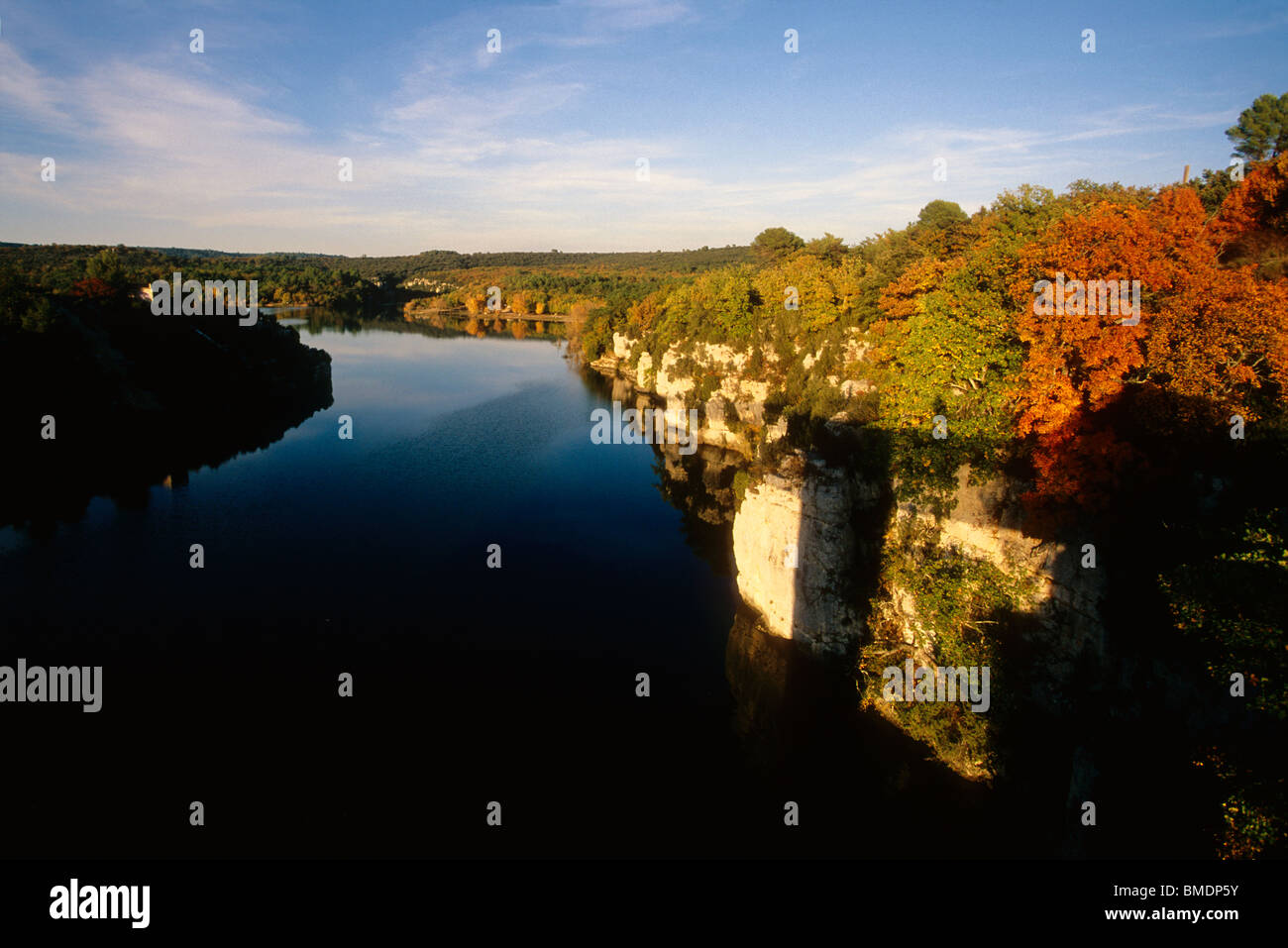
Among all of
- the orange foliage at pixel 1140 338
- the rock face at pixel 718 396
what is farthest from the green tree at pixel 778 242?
the orange foliage at pixel 1140 338

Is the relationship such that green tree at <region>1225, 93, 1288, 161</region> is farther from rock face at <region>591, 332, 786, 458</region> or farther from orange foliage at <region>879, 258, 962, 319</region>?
rock face at <region>591, 332, 786, 458</region>

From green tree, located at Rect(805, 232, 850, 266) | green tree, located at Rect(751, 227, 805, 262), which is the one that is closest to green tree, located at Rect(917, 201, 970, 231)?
green tree, located at Rect(805, 232, 850, 266)

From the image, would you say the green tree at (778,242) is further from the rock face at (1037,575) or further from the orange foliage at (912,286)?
the rock face at (1037,575)

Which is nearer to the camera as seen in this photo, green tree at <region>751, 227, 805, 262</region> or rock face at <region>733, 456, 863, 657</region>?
rock face at <region>733, 456, 863, 657</region>

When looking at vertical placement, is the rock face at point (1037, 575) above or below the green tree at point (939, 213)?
below

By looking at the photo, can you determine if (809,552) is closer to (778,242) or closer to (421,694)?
(421,694)
